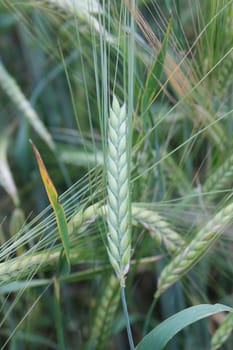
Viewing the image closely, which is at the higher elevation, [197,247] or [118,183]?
[118,183]

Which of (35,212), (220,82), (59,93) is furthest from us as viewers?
(59,93)

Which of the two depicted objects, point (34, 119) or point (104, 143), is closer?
point (104, 143)

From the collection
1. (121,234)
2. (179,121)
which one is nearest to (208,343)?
(179,121)

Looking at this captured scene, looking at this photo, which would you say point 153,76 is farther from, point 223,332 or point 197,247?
point 223,332

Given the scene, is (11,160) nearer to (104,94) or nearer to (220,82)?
(220,82)

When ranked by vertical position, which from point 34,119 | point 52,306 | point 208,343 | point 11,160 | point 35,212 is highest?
point 34,119

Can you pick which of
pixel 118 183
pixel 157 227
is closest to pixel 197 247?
pixel 157 227

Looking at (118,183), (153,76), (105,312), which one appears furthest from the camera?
(105,312)

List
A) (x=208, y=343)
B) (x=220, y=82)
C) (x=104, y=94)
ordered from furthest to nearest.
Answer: (x=208, y=343) < (x=220, y=82) < (x=104, y=94)
